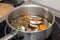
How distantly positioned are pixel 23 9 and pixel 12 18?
0.07m

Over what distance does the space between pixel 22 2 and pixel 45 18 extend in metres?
0.22

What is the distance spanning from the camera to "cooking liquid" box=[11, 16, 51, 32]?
0.76 meters

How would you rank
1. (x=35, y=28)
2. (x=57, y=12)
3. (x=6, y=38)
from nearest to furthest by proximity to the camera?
(x=6, y=38) → (x=35, y=28) → (x=57, y=12)

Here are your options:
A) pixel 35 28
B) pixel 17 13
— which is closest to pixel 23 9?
pixel 17 13

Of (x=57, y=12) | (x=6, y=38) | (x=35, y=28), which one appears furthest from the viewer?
(x=57, y=12)

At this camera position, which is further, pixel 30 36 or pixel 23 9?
pixel 23 9

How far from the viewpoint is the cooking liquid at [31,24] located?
76cm

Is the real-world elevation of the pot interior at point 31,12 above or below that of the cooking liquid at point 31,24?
above

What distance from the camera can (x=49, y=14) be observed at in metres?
0.80

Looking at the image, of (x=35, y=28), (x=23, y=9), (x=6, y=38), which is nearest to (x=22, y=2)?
(x=23, y=9)

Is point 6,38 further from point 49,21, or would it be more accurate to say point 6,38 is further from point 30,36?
point 49,21

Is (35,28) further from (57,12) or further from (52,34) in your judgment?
(57,12)

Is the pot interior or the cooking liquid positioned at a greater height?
the pot interior

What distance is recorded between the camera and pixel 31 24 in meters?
0.78
